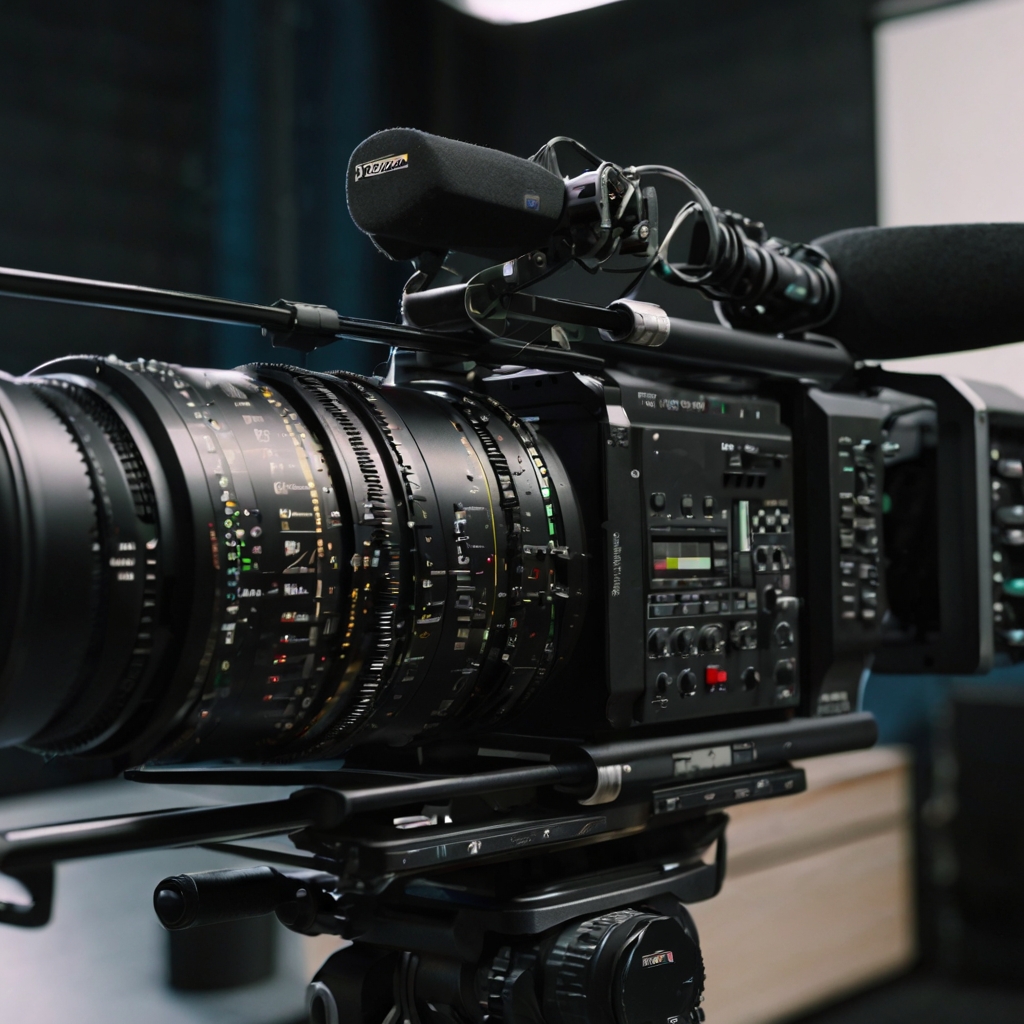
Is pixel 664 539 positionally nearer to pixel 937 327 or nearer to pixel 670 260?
pixel 670 260

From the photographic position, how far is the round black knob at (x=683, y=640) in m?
1.06

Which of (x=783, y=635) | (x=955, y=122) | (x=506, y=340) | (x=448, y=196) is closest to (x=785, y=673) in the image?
(x=783, y=635)

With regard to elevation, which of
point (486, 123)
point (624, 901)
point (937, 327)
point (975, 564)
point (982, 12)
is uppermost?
point (982, 12)

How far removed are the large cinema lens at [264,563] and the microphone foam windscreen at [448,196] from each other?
0.41ft

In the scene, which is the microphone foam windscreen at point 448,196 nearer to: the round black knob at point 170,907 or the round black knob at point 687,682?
the round black knob at point 687,682

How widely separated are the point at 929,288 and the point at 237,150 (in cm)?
139

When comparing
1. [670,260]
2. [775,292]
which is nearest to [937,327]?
[775,292]

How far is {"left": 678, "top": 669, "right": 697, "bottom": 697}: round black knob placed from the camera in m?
1.06

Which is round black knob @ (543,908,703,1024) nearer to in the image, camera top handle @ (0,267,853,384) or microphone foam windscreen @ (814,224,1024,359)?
camera top handle @ (0,267,853,384)

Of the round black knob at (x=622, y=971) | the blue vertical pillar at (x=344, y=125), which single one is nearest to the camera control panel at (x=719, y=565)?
the round black knob at (x=622, y=971)

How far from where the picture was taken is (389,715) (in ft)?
3.01

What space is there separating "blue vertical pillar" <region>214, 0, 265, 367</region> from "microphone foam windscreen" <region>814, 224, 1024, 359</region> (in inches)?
48.5

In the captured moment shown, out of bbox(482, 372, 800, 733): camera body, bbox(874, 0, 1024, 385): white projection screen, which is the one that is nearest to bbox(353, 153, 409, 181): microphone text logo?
bbox(482, 372, 800, 733): camera body

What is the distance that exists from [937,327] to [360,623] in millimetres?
834
